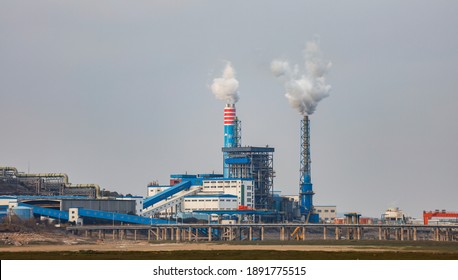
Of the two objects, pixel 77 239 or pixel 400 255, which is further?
pixel 77 239

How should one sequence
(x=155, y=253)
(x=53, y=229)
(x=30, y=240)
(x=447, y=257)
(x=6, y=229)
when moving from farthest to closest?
(x=53, y=229) → (x=6, y=229) → (x=30, y=240) → (x=155, y=253) → (x=447, y=257)

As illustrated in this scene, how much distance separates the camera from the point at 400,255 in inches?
4761

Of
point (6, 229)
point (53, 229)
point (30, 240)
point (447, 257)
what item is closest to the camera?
point (447, 257)

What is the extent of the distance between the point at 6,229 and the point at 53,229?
1444 centimetres

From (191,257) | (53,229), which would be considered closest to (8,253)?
(191,257)

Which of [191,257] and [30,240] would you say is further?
[30,240]

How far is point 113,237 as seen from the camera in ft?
653
